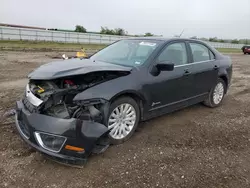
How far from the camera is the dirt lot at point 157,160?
2695mm

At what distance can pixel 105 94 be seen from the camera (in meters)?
3.12

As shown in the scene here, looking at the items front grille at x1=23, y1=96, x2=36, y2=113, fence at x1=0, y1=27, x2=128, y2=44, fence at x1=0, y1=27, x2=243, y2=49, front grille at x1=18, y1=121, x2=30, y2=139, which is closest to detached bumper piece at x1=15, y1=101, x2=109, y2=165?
front grille at x1=18, y1=121, x2=30, y2=139

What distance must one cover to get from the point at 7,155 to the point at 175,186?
7.16 feet

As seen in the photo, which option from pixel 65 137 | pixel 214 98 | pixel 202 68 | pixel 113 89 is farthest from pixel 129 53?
pixel 214 98

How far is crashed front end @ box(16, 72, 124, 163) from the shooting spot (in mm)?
2742

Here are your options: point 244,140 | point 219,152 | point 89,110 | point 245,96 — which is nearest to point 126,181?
point 89,110

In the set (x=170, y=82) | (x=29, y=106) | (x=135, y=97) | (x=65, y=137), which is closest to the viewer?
(x=65, y=137)

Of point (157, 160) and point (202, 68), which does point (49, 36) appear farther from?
point (157, 160)

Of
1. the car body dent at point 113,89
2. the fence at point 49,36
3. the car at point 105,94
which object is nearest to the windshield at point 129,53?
the car at point 105,94

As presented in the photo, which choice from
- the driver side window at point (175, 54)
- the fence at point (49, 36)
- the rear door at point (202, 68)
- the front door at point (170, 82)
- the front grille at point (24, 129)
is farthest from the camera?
the fence at point (49, 36)

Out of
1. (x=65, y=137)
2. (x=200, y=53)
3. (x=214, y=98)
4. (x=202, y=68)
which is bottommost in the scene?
(x=214, y=98)

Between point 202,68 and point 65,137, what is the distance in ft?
10.6

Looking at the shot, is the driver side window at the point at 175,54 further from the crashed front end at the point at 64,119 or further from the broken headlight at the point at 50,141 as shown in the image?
the broken headlight at the point at 50,141

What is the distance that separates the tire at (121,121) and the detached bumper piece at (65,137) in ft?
1.52
